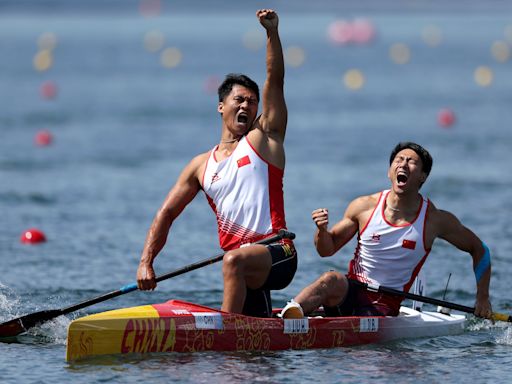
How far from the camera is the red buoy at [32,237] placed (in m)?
15.9

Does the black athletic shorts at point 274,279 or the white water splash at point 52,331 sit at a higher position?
the black athletic shorts at point 274,279

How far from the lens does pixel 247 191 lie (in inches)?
379

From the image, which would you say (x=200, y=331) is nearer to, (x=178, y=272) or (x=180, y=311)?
(x=180, y=311)

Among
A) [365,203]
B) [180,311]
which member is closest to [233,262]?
[180,311]

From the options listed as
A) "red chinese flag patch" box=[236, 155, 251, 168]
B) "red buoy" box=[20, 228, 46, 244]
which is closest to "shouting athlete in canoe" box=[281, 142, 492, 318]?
"red chinese flag patch" box=[236, 155, 251, 168]

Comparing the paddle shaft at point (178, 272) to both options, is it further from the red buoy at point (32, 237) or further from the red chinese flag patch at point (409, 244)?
the red buoy at point (32, 237)

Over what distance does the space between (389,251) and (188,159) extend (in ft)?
48.0

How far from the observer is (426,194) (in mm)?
19797

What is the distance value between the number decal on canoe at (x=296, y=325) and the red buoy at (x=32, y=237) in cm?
684

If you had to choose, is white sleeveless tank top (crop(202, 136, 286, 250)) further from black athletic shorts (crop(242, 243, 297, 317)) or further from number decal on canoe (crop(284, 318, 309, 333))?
number decal on canoe (crop(284, 318, 309, 333))

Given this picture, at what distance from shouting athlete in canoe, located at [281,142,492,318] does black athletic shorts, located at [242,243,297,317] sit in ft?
1.08

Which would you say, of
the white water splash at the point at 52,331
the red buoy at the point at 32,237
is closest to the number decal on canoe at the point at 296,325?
the white water splash at the point at 52,331

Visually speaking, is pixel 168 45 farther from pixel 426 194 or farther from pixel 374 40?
pixel 426 194

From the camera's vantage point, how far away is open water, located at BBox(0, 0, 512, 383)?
9719mm
